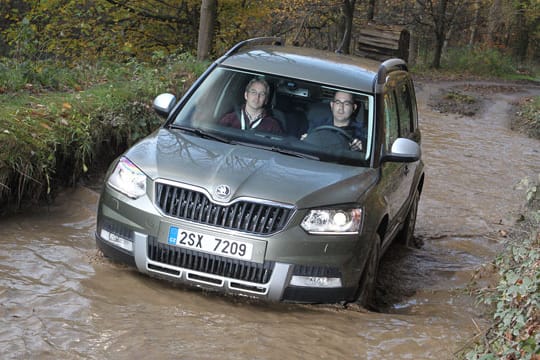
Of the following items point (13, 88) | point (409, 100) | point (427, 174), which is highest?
point (409, 100)

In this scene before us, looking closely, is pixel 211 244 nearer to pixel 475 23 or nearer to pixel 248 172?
pixel 248 172

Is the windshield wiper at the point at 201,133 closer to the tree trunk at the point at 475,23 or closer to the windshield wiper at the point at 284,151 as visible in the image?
the windshield wiper at the point at 284,151

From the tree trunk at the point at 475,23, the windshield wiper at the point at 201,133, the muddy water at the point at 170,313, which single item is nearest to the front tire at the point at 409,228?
the muddy water at the point at 170,313

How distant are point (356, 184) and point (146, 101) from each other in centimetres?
507

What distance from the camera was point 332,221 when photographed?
5008mm

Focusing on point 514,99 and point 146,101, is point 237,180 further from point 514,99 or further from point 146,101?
point 514,99

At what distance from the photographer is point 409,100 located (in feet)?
25.7

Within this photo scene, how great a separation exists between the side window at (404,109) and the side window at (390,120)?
0.75ft

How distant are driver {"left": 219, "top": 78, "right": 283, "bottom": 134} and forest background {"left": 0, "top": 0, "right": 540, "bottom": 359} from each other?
197cm

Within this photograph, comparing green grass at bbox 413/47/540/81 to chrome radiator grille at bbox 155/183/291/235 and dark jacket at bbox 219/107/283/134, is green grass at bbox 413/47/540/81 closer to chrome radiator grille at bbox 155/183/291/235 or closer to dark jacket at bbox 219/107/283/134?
dark jacket at bbox 219/107/283/134

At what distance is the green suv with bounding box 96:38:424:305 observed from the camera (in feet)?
16.1

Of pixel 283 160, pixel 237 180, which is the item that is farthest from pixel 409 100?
pixel 237 180

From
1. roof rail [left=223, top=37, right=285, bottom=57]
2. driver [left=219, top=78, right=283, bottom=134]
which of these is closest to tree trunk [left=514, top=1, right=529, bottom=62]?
roof rail [left=223, top=37, right=285, bottom=57]

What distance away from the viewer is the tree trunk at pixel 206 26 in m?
15.2
